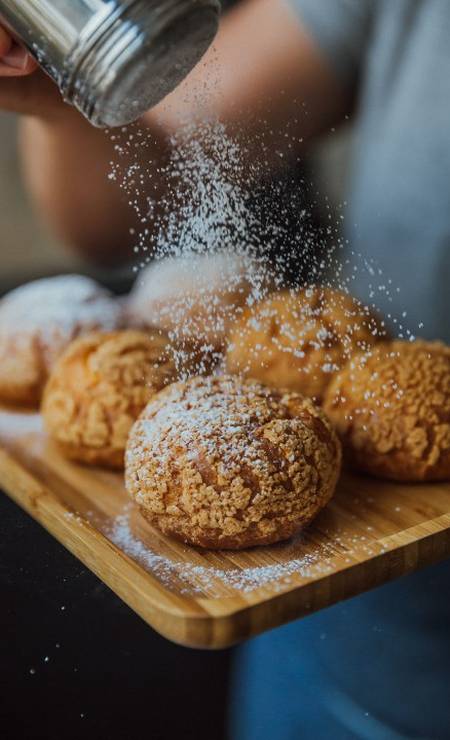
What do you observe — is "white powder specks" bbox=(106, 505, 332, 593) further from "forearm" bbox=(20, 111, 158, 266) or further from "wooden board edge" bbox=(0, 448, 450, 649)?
"forearm" bbox=(20, 111, 158, 266)

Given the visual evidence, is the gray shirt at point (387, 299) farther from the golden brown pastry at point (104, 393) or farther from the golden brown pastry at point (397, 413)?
the golden brown pastry at point (104, 393)

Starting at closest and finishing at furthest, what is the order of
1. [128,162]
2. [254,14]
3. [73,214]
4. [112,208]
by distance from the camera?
[128,162] < [254,14] < [112,208] < [73,214]

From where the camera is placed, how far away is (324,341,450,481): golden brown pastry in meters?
0.81

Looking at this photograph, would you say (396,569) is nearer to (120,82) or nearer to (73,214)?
(120,82)

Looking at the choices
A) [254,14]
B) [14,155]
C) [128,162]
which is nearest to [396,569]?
[128,162]

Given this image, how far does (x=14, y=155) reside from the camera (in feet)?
8.09

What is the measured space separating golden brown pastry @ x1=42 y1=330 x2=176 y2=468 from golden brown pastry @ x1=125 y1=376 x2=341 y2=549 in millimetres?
98

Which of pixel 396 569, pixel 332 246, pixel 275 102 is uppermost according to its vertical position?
pixel 275 102

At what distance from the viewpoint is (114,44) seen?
50 centimetres

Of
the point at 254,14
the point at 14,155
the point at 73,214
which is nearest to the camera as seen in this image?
the point at 254,14

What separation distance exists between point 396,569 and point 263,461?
0.13m

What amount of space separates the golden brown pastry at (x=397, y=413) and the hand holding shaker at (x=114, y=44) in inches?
14.6

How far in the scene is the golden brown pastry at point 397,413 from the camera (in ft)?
2.66

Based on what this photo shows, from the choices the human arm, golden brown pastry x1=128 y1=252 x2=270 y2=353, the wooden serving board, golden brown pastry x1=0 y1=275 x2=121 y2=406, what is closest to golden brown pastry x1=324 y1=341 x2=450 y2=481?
the wooden serving board
